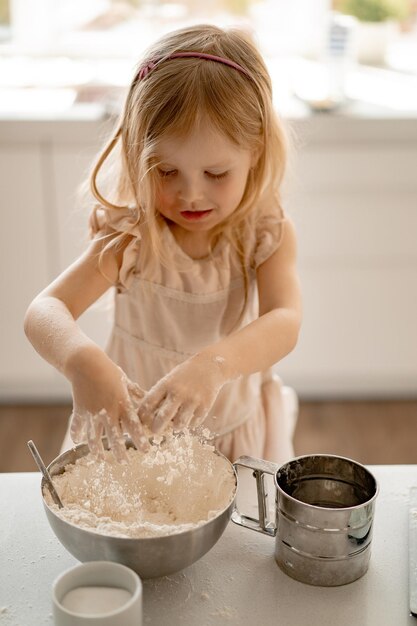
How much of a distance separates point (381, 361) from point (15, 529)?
1.92 m

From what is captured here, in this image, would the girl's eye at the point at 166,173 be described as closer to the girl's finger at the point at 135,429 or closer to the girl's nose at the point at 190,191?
the girl's nose at the point at 190,191

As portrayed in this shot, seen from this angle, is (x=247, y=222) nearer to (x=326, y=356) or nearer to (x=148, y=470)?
(x=148, y=470)

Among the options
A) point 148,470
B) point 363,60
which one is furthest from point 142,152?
point 363,60

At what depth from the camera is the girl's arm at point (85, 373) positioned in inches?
37.6

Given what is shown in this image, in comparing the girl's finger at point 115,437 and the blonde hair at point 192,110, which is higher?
the blonde hair at point 192,110

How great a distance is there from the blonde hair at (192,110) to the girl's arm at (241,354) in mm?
131

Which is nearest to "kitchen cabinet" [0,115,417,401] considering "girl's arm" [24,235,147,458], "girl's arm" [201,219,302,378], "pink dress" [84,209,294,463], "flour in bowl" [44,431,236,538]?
"pink dress" [84,209,294,463]

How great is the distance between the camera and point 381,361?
109 inches

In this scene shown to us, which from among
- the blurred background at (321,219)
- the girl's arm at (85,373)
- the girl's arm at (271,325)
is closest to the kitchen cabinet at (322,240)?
the blurred background at (321,219)

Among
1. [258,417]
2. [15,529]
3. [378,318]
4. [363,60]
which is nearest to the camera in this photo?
[15,529]

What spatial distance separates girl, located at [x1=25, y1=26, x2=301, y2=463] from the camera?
99cm

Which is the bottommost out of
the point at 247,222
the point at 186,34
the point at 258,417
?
the point at 258,417

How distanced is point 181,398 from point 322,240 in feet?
5.61

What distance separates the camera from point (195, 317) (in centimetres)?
138
